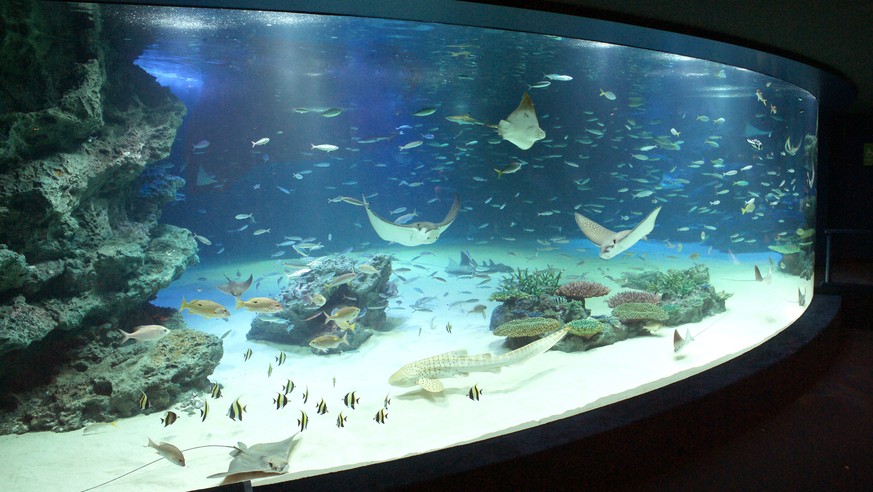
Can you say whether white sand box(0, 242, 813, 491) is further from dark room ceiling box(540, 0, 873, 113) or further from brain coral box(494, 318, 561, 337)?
dark room ceiling box(540, 0, 873, 113)

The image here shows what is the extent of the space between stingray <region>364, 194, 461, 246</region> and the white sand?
5.74 ft

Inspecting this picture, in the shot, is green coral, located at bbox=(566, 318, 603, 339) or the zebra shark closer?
the zebra shark

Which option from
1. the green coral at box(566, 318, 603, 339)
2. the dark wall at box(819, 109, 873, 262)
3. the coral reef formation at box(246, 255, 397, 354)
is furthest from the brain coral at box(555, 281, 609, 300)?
the dark wall at box(819, 109, 873, 262)

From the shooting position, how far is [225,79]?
1691 centimetres

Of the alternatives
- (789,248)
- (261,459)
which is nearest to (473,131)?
(789,248)

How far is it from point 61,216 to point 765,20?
7947 millimetres

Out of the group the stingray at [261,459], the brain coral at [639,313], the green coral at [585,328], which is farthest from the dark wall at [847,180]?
the stingray at [261,459]

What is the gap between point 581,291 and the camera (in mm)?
7215

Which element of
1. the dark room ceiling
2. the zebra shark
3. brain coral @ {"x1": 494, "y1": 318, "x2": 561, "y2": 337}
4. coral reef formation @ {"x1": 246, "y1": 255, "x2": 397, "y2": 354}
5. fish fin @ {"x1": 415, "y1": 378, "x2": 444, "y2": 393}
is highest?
the dark room ceiling

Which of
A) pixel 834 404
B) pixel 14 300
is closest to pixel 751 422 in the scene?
pixel 834 404

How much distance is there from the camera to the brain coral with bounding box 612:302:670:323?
6602 millimetres

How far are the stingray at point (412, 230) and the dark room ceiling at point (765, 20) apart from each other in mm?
2813

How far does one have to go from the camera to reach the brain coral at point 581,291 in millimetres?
7184

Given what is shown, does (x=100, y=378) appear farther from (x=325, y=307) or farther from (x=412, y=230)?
(x=412, y=230)
